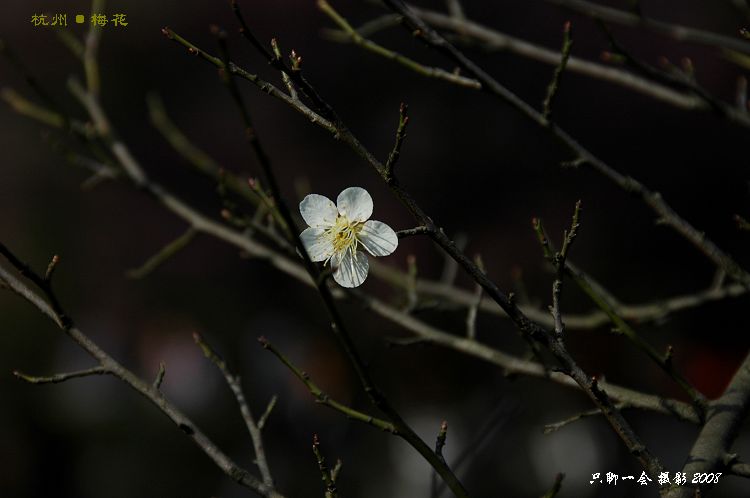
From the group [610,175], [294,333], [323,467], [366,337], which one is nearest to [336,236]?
[323,467]

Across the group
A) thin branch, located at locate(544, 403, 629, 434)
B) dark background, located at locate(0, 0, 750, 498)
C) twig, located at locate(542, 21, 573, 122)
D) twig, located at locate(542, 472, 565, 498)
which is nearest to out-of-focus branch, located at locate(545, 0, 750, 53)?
twig, located at locate(542, 21, 573, 122)

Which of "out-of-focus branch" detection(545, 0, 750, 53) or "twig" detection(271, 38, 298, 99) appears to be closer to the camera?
"twig" detection(271, 38, 298, 99)

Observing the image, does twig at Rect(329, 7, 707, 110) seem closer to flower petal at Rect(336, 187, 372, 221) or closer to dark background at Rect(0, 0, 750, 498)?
flower petal at Rect(336, 187, 372, 221)

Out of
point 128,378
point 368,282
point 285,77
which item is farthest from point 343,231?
point 368,282

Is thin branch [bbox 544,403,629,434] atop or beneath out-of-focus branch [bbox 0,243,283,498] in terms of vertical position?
atop

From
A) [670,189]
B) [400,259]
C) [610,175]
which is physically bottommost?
[610,175]

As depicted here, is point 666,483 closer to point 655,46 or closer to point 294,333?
point 294,333
